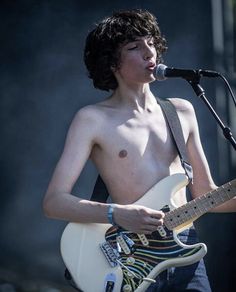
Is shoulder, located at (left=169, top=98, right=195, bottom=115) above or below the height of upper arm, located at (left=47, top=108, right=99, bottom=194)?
above

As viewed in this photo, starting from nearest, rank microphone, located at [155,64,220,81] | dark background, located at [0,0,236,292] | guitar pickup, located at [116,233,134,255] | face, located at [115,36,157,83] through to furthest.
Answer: microphone, located at [155,64,220,81] < guitar pickup, located at [116,233,134,255] < face, located at [115,36,157,83] < dark background, located at [0,0,236,292]

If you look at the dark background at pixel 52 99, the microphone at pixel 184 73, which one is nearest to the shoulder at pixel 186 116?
the microphone at pixel 184 73

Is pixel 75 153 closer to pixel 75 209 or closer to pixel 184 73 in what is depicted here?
pixel 75 209

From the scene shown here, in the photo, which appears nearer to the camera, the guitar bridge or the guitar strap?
the guitar bridge

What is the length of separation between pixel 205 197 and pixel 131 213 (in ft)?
1.08

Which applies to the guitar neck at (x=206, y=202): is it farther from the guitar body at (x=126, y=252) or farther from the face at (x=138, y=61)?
the face at (x=138, y=61)

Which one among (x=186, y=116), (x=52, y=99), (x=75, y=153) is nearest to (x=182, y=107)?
(x=186, y=116)

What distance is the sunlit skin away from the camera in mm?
3186

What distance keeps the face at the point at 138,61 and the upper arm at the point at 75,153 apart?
0.29m

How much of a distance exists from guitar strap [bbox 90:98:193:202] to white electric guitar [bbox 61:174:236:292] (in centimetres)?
11

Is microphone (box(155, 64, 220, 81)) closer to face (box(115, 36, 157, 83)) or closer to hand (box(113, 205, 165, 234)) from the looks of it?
face (box(115, 36, 157, 83))

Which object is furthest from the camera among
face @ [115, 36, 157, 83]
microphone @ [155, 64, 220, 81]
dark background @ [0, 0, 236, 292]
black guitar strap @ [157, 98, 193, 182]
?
dark background @ [0, 0, 236, 292]

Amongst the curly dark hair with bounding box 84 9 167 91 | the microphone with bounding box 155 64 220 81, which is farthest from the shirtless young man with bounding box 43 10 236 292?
the microphone with bounding box 155 64 220 81

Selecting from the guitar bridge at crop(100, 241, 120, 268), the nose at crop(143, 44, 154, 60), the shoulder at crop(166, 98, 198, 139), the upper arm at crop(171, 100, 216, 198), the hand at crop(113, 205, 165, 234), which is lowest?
the guitar bridge at crop(100, 241, 120, 268)
